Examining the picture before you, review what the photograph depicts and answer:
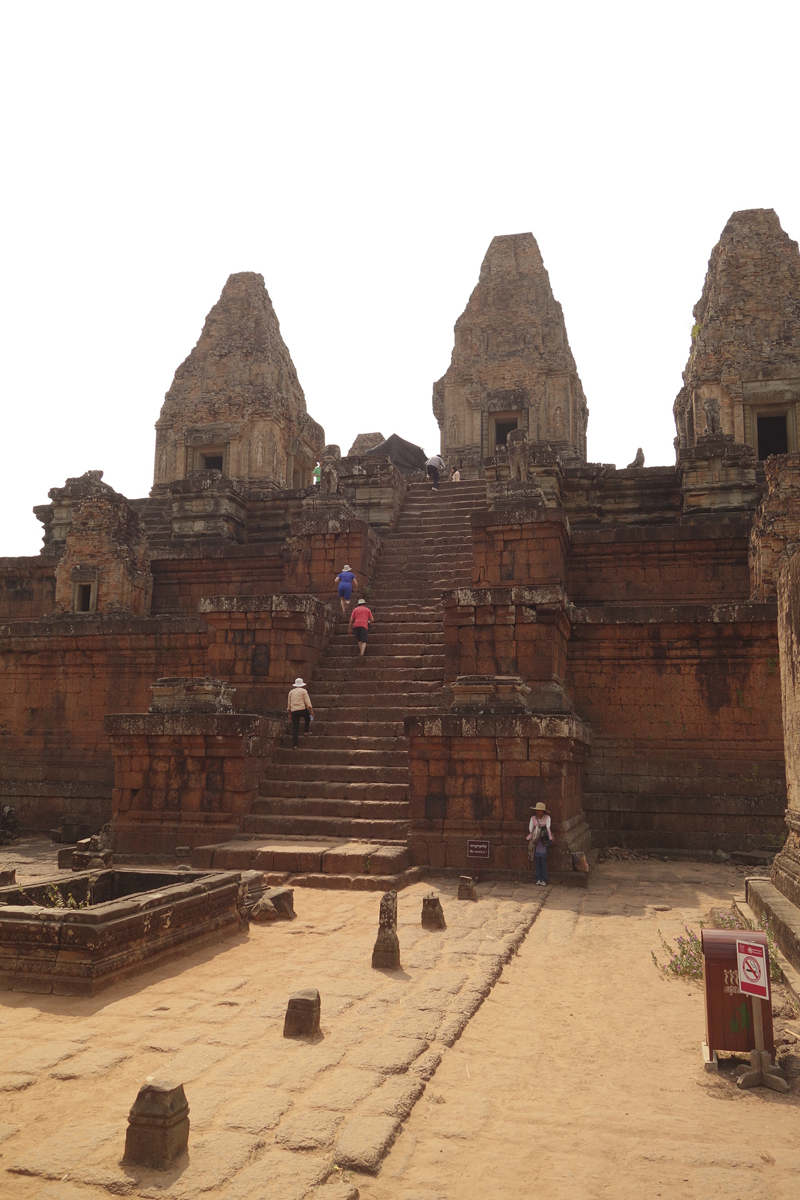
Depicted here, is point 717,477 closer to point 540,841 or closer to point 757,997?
point 540,841

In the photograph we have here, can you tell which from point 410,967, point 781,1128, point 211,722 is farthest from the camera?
point 211,722

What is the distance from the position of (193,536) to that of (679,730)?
11179 mm

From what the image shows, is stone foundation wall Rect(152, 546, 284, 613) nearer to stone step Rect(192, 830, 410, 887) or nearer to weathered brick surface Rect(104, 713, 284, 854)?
weathered brick surface Rect(104, 713, 284, 854)

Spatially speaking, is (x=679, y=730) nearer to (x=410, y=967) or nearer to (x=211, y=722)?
(x=211, y=722)

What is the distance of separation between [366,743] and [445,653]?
4.89ft

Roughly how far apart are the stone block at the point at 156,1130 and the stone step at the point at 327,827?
18.9ft

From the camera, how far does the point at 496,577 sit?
12.6 meters

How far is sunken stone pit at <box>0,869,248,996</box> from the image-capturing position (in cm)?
477

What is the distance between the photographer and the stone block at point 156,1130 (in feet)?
9.64

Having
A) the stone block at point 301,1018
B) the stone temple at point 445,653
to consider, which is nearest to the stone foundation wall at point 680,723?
the stone temple at point 445,653

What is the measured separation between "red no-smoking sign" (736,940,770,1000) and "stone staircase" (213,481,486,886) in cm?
408

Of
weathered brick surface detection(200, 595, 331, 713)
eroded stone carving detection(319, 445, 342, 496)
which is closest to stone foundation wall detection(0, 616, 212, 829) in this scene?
weathered brick surface detection(200, 595, 331, 713)

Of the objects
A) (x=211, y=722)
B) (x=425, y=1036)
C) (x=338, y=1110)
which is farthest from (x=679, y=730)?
(x=338, y=1110)

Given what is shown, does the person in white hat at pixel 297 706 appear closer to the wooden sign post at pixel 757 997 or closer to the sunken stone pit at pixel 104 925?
the sunken stone pit at pixel 104 925
